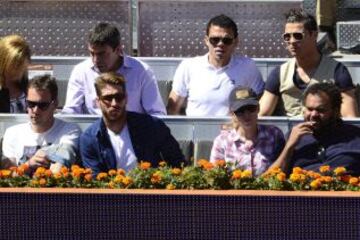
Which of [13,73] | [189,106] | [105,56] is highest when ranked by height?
[105,56]

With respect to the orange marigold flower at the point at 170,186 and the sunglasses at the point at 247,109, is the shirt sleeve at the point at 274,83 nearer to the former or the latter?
the sunglasses at the point at 247,109

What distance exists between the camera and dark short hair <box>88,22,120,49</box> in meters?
7.44

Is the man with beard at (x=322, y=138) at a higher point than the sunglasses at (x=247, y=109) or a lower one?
lower

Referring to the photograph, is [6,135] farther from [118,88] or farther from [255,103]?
[255,103]

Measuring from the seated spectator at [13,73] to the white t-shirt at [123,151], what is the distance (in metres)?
1.26

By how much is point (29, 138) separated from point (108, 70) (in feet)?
3.29

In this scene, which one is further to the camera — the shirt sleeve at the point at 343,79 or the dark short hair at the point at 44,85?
the shirt sleeve at the point at 343,79

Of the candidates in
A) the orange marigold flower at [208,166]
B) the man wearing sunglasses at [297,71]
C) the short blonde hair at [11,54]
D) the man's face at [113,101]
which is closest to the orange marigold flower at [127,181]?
the orange marigold flower at [208,166]

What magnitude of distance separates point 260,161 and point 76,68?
1.84m

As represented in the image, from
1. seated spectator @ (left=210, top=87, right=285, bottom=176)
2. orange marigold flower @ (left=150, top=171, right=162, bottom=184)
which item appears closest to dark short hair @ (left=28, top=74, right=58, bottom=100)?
seated spectator @ (left=210, top=87, right=285, bottom=176)

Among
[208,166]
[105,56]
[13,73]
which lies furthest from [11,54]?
[208,166]

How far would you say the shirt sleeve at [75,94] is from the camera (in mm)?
7742

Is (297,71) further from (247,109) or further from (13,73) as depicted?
(13,73)

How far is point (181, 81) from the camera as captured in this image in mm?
7789
